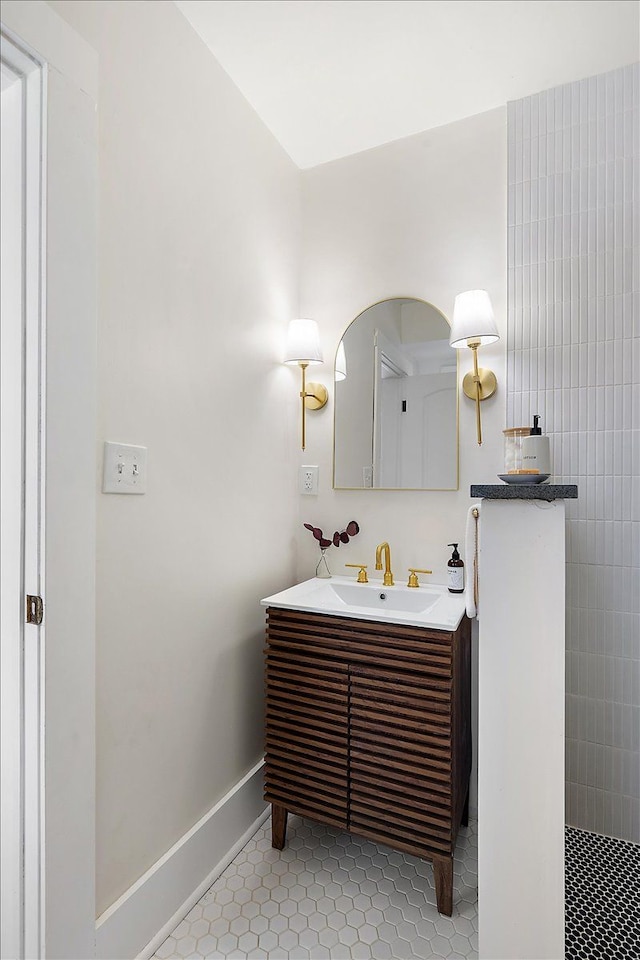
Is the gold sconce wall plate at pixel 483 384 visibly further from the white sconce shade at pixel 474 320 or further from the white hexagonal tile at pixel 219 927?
the white hexagonal tile at pixel 219 927

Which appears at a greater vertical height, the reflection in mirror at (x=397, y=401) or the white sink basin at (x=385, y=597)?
the reflection in mirror at (x=397, y=401)

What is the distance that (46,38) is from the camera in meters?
1.07

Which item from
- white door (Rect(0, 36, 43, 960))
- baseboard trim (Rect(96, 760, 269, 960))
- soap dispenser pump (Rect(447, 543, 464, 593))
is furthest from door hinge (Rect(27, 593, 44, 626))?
soap dispenser pump (Rect(447, 543, 464, 593))

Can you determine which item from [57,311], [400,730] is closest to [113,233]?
[57,311]

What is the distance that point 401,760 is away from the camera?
4.94ft

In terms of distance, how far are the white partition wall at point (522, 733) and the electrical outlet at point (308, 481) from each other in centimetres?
114

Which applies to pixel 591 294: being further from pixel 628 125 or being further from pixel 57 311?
pixel 57 311

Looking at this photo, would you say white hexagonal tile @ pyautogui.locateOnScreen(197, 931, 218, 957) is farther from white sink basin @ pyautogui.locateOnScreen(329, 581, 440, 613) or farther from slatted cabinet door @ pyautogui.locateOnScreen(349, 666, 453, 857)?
white sink basin @ pyautogui.locateOnScreen(329, 581, 440, 613)

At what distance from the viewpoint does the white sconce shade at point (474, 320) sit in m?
1.80

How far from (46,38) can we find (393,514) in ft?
5.54

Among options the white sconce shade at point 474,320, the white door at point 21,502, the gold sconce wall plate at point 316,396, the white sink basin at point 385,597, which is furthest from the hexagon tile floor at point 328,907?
the white sconce shade at point 474,320

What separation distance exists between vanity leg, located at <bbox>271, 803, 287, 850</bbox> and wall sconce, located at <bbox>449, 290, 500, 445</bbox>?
1454mm

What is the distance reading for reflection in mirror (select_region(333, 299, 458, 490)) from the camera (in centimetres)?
200

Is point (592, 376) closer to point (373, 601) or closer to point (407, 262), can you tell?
point (407, 262)
